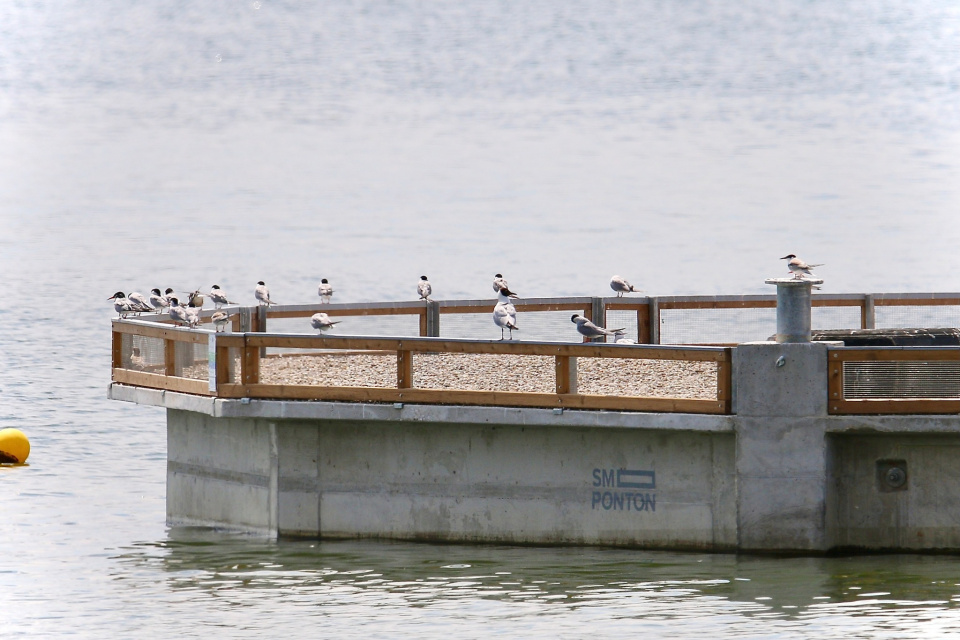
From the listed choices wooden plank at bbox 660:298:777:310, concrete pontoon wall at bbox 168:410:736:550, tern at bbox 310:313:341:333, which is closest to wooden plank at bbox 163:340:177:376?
concrete pontoon wall at bbox 168:410:736:550

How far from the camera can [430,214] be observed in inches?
3174

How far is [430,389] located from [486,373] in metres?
1.30

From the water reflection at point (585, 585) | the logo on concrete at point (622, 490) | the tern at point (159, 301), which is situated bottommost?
the water reflection at point (585, 585)

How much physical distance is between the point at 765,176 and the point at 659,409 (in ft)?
258

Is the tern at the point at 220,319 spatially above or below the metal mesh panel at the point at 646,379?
above

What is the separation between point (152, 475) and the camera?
28.8 meters

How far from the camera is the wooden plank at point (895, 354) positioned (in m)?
18.3

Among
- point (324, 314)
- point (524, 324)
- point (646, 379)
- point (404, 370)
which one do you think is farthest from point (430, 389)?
point (524, 324)

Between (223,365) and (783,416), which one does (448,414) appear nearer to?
(223,365)

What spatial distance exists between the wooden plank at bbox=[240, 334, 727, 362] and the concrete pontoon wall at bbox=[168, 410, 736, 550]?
2.83 feet

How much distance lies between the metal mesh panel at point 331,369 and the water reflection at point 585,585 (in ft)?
6.29

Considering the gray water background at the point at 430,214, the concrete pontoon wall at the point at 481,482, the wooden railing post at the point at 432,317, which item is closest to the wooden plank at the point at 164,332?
the concrete pontoon wall at the point at 481,482

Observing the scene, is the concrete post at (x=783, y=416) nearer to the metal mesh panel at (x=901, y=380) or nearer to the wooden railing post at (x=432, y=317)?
the metal mesh panel at (x=901, y=380)

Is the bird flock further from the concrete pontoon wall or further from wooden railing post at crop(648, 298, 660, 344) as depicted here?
the concrete pontoon wall
